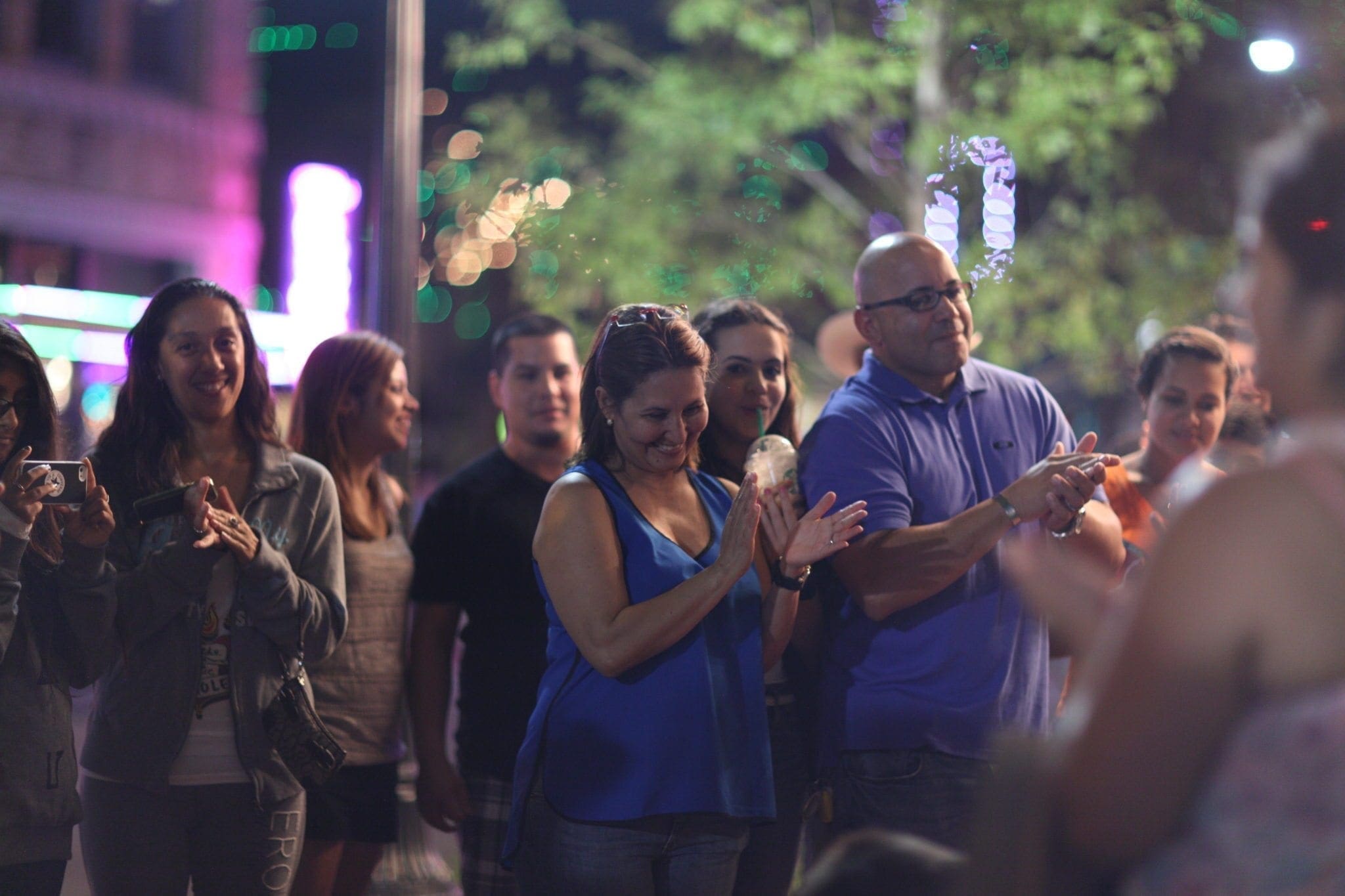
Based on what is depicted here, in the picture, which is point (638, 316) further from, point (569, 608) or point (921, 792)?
point (921, 792)

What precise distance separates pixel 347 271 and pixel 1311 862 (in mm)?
24709

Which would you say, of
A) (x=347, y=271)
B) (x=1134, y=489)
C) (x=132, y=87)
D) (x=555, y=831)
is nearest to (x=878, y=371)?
(x=1134, y=489)

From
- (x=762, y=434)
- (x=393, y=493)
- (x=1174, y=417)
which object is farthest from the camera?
(x=393, y=493)

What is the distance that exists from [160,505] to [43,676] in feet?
1.50

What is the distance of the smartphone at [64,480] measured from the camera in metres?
2.78

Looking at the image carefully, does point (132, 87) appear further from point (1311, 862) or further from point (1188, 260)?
point (1311, 862)

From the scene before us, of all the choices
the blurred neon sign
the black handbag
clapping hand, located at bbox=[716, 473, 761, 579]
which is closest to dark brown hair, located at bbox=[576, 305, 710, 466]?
clapping hand, located at bbox=[716, 473, 761, 579]

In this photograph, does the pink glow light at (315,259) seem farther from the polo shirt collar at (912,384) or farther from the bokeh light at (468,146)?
the polo shirt collar at (912,384)

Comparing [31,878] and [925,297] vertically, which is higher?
[925,297]

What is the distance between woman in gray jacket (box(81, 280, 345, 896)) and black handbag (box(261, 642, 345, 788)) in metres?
0.02

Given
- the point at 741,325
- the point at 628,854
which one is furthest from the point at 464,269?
the point at 628,854

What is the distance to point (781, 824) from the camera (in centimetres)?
328

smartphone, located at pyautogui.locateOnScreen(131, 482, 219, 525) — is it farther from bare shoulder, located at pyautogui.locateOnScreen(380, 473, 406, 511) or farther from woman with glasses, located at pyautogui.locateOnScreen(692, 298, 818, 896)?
woman with glasses, located at pyautogui.locateOnScreen(692, 298, 818, 896)

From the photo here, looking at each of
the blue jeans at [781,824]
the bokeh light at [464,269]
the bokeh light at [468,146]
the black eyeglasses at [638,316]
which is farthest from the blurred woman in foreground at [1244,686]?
the bokeh light at [464,269]
